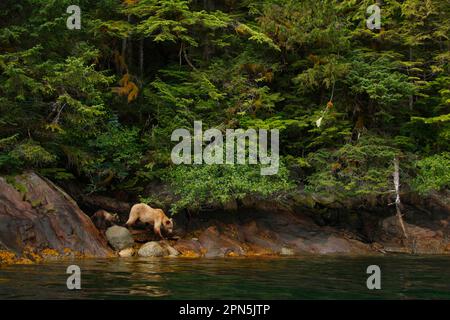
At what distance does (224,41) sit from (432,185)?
426 inches

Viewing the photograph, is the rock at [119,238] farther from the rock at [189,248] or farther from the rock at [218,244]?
the rock at [218,244]

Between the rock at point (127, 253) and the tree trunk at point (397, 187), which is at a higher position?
the tree trunk at point (397, 187)

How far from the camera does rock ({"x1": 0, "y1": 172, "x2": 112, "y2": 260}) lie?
1445 centimetres

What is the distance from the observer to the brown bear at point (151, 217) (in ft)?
56.5

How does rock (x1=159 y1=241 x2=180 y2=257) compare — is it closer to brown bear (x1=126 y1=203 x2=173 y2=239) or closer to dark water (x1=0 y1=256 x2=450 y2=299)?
brown bear (x1=126 y1=203 x2=173 y2=239)

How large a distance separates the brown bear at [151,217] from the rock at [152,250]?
850mm

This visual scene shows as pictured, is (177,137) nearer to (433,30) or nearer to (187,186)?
(187,186)

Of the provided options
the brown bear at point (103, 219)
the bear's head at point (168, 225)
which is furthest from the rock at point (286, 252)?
the brown bear at point (103, 219)

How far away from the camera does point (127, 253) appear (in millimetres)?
15984

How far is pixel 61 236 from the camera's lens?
15352 millimetres

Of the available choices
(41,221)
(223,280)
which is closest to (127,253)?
(41,221)

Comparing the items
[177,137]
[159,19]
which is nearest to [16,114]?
[177,137]

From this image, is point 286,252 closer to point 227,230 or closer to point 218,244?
point 227,230

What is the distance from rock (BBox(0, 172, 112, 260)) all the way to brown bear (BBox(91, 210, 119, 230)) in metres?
0.66
